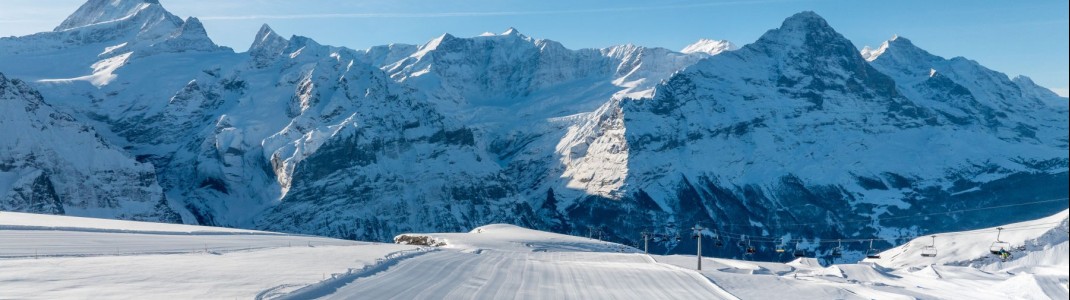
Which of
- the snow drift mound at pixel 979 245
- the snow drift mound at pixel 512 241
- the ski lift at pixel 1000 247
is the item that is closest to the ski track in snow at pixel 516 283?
the ski lift at pixel 1000 247

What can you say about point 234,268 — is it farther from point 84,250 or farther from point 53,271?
point 84,250

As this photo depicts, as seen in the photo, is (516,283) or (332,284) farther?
(516,283)

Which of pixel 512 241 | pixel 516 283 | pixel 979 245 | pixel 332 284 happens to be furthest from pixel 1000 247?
pixel 332 284

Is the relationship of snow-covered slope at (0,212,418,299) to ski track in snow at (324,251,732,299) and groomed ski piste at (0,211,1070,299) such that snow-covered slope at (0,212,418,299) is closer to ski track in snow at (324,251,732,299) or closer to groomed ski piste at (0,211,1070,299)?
groomed ski piste at (0,211,1070,299)

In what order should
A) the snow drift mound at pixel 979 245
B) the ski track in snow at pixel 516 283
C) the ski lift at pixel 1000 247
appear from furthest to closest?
the snow drift mound at pixel 979 245 → the ski lift at pixel 1000 247 → the ski track in snow at pixel 516 283

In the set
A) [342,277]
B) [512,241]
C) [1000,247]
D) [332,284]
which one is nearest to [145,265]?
[342,277]

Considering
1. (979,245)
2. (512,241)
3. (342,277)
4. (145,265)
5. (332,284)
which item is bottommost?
(332,284)

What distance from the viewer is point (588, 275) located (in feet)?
197

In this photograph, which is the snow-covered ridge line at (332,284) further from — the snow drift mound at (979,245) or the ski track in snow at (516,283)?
the snow drift mound at (979,245)

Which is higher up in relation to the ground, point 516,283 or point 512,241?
point 512,241

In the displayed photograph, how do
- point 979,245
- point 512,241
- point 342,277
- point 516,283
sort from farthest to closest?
1. point 979,245
2. point 512,241
3. point 516,283
4. point 342,277

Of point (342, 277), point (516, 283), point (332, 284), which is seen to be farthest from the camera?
point (516, 283)

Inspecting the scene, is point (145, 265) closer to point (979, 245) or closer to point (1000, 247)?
point (1000, 247)

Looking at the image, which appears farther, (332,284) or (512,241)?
(512,241)
